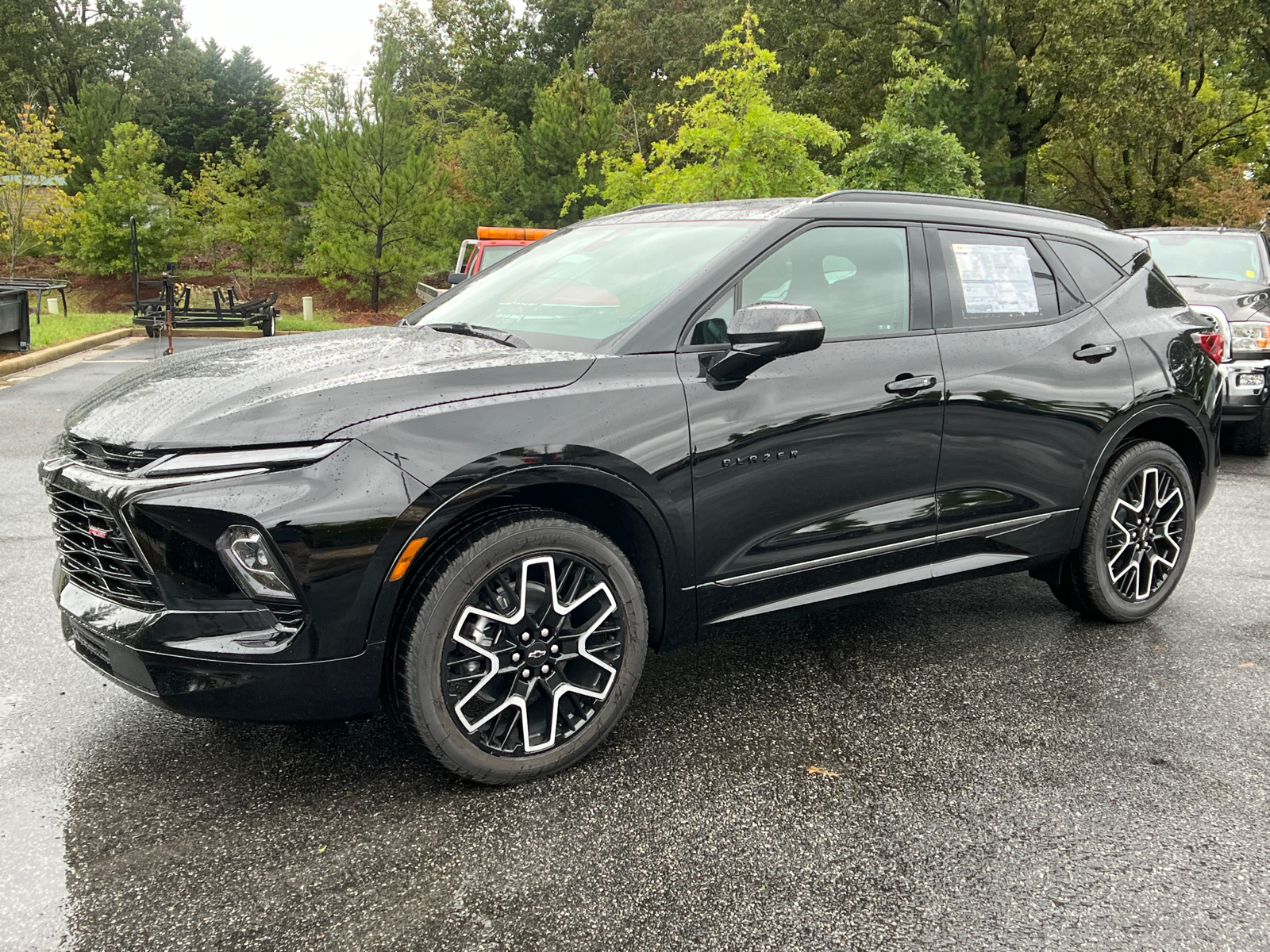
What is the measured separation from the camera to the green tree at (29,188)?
2473cm

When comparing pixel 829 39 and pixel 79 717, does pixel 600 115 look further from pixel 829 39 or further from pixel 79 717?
pixel 79 717

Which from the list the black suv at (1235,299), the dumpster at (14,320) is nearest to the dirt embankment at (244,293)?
the dumpster at (14,320)

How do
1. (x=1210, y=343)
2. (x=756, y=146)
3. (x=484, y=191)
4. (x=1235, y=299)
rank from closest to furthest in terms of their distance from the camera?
(x=1210, y=343) < (x=1235, y=299) < (x=756, y=146) < (x=484, y=191)

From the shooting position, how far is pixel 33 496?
22.1ft

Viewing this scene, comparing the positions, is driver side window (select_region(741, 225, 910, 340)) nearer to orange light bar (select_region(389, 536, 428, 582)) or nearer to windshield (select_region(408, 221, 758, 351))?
windshield (select_region(408, 221, 758, 351))

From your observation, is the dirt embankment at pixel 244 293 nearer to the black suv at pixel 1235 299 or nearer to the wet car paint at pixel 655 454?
the black suv at pixel 1235 299

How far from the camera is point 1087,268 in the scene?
456 cm

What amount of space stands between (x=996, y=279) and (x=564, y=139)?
2334cm

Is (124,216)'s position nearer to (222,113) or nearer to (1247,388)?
(1247,388)

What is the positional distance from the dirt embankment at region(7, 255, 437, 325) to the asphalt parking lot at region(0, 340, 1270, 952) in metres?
21.5

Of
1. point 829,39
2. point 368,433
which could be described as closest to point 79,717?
point 368,433

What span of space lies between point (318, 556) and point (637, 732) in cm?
136

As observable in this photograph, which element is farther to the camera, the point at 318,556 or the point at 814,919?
the point at 318,556

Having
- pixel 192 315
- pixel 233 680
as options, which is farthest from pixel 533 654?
pixel 192 315
